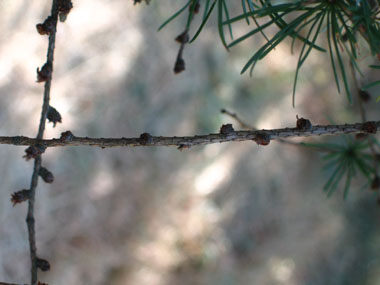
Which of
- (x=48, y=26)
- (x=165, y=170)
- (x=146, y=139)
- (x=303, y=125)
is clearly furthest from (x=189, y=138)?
(x=165, y=170)

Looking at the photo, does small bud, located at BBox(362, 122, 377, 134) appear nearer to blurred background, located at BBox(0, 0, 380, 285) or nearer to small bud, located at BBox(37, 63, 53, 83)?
small bud, located at BBox(37, 63, 53, 83)

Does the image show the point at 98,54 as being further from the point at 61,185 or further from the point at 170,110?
the point at 61,185

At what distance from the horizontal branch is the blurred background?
1313mm

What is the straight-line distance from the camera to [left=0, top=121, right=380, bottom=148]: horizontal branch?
55cm

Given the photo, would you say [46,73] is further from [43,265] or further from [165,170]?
[165,170]

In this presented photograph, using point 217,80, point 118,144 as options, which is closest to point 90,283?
point 217,80

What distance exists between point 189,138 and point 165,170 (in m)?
1.62

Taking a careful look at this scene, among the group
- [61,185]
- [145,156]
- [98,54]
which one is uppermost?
[98,54]

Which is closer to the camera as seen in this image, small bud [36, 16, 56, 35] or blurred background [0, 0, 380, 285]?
small bud [36, 16, 56, 35]

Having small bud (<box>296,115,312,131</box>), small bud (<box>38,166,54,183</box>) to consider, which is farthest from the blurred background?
small bud (<box>296,115,312,131</box>)

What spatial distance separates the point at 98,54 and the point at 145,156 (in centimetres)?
56

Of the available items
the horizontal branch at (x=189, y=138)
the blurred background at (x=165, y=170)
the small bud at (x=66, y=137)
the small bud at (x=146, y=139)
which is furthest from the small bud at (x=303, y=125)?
the blurred background at (x=165, y=170)

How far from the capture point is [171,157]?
7.25ft

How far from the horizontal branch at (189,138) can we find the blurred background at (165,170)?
131cm
